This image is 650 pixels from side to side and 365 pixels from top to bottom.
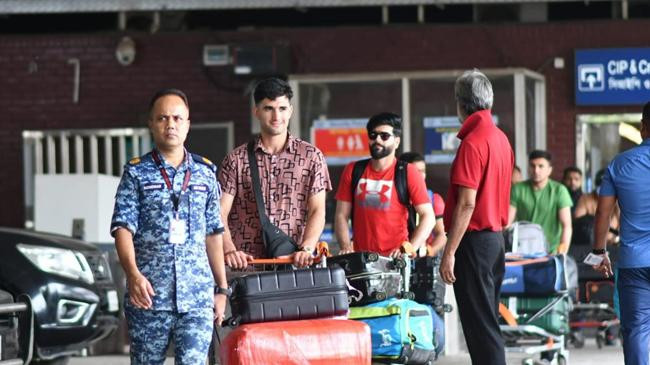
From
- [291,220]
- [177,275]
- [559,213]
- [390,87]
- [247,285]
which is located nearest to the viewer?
[177,275]

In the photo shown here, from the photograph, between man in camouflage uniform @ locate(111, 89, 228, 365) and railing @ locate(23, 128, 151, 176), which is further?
railing @ locate(23, 128, 151, 176)

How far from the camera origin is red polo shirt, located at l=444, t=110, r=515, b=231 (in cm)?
869

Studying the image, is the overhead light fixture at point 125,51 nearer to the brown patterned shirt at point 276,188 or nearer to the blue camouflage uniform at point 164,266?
the brown patterned shirt at point 276,188

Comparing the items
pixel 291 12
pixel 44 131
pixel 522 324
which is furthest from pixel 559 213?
pixel 44 131

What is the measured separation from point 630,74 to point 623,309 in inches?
401

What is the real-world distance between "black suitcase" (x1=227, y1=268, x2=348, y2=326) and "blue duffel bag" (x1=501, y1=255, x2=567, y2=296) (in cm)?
531

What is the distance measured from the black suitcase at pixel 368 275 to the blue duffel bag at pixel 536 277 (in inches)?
163

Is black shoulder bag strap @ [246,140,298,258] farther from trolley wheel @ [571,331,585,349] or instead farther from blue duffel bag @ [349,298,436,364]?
trolley wheel @ [571,331,585,349]

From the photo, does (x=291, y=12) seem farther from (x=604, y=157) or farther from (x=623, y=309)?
(x=623, y=309)

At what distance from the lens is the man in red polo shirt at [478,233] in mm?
8680

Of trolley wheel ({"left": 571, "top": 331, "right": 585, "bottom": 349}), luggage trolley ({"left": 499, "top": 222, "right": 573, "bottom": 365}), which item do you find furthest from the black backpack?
trolley wheel ({"left": 571, "top": 331, "right": 585, "bottom": 349})

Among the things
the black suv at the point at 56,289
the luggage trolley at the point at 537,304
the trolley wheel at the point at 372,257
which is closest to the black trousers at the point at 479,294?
the trolley wheel at the point at 372,257

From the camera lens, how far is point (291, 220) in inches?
331

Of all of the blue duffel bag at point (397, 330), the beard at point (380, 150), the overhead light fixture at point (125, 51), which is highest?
the overhead light fixture at point (125, 51)
